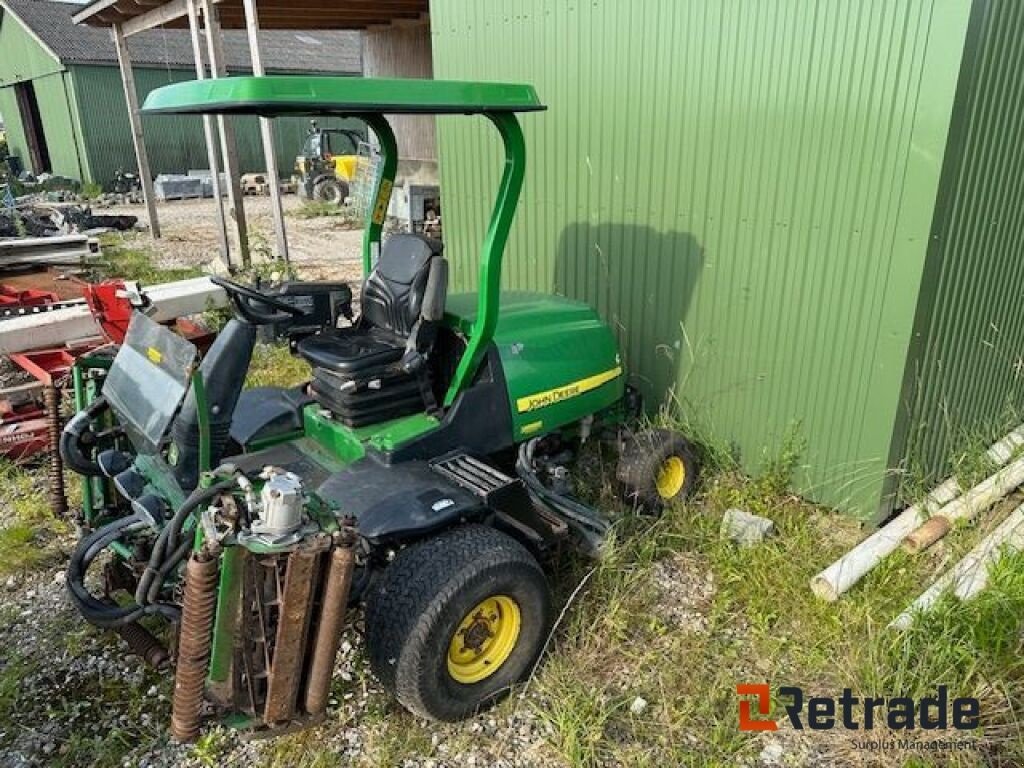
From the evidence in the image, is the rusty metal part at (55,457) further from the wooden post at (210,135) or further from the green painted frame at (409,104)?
the wooden post at (210,135)

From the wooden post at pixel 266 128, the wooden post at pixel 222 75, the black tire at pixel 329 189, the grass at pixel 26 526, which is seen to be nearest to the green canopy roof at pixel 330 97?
the grass at pixel 26 526

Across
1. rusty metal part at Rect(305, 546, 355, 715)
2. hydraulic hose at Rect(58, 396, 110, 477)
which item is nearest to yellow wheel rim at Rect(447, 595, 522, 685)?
rusty metal part at Rect(305, 546, 355, 715)

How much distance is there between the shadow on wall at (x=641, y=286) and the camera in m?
4.12

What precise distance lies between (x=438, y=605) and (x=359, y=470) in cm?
76

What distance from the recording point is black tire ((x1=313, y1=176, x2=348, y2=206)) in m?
15.6

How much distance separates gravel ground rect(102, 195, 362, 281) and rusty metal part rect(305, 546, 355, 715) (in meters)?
6.94

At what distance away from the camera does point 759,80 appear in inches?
140

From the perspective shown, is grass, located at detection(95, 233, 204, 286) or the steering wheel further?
grass, located at detection(95, 233, 204, 286)

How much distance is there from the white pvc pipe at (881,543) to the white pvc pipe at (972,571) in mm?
229

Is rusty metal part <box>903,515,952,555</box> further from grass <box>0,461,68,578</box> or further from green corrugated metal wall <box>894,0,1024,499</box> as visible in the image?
grass <box>0,461,68,578</box>

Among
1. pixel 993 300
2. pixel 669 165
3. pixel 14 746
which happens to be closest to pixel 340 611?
pixel 14 746

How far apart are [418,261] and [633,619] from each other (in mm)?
1706

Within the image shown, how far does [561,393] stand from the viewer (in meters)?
3.54

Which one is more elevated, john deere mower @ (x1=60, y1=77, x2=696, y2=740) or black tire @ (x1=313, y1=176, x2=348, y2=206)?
john deere mower @ (x1=60, y1=77, x2=696, y2=740)
